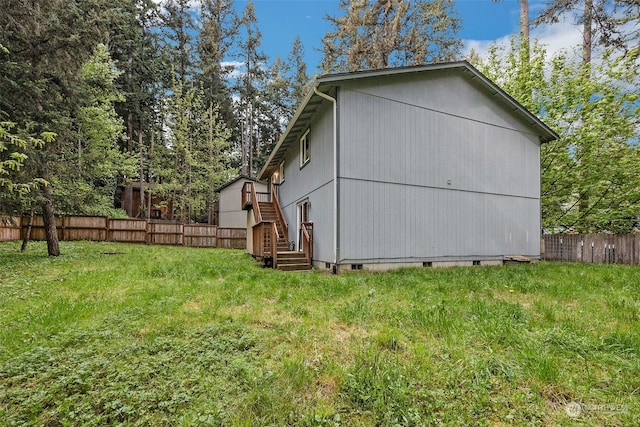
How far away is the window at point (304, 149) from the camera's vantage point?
412 inches

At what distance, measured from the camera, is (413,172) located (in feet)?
28.4

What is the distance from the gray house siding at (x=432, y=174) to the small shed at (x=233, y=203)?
13155 mm

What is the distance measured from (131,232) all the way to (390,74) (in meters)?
15.5

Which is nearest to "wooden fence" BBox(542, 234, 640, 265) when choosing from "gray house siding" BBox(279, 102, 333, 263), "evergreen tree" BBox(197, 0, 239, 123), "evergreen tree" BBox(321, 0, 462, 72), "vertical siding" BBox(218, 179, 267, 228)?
"gray house siding" BBox(279, 102, 333, 263)

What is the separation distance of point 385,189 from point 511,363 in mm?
5847

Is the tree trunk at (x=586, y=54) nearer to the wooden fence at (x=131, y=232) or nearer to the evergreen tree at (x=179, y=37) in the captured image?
the wooden fence at (x=131, y=232)

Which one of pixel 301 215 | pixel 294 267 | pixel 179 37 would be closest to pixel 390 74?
pixel 301 215

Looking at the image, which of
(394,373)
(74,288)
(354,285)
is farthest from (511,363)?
(74,288)

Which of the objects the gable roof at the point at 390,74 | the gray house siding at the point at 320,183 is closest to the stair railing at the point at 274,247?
the gray house siding at the point at 320,183

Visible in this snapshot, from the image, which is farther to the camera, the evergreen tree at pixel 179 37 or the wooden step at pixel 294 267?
the evergreen tree at pixel 179 37

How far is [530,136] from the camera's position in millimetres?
10922

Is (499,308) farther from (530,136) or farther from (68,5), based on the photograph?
(68,5)

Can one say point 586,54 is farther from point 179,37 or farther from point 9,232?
point 9,232

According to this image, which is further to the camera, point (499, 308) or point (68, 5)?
point (68, 5)
